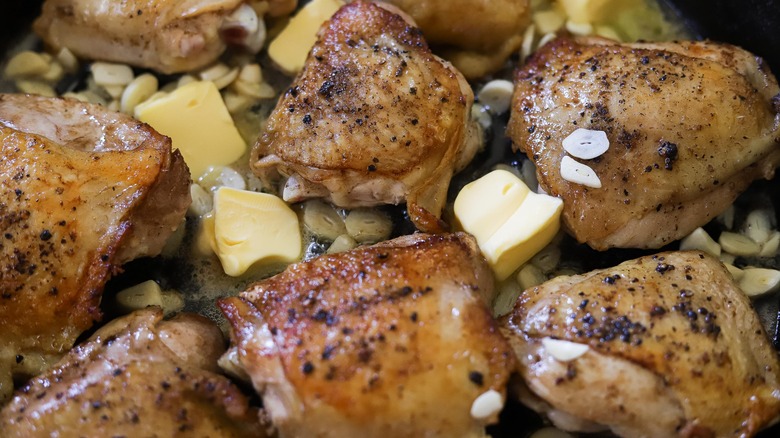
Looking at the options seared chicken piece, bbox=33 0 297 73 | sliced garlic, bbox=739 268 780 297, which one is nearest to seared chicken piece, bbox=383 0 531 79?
seared chicken piece, bbox=33 0 297 73

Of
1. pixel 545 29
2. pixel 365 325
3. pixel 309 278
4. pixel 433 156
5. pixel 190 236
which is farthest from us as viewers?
pixel 545 29

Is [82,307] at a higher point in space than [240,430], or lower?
higher

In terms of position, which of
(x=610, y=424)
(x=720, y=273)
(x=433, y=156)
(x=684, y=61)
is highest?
(x=684, y=61)

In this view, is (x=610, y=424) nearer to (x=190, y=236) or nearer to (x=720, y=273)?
(x=720, y=273)

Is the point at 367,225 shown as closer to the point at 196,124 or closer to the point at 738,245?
the point at 196,124

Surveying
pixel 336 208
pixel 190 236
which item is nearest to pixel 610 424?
pixel 336 208

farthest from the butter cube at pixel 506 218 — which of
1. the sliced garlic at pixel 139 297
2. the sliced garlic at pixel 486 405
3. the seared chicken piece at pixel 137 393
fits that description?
the sliced garlic at pixel 139 297

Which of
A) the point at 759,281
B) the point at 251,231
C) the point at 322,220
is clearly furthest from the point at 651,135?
the point at 251,231
